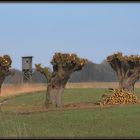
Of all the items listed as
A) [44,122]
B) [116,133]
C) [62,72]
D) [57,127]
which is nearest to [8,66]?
[62,72]

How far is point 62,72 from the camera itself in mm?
28219

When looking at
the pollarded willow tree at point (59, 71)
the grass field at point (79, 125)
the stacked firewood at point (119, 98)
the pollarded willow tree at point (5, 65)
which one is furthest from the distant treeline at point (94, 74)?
the grass field at point (79, 125)

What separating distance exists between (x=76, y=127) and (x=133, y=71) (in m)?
15.7

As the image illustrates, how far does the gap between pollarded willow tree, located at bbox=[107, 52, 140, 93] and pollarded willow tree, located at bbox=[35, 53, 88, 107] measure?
426 cm

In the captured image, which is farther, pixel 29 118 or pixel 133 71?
pixel 133 71

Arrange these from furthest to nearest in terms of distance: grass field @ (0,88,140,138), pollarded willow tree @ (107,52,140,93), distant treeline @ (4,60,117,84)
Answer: distant treeline @ (4,60,117,84) < pollarded willow tree @ (107,52,140,93) < grass field @ (0,88,140,138)

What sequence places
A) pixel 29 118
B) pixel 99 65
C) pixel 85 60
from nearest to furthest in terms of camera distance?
pixel 29 118
pixel 85 60
pixel 99 65

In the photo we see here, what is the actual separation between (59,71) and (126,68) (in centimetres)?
597

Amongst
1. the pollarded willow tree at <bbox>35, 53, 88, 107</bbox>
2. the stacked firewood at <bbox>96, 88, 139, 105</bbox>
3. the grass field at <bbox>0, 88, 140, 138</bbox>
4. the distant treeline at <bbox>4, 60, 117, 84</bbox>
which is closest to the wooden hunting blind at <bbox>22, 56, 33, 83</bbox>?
the distant treeline at <bbox>4, 60, 117, 84</bbox>

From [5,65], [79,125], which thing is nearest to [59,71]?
[5,65]

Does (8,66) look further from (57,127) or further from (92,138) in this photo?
(92,138)

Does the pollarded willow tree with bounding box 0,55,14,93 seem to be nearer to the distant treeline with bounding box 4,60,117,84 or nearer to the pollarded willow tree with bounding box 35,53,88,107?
the pollarded willow tree with bounding box 35,53,88,107

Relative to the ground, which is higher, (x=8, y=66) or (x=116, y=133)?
(x=8, y=66)

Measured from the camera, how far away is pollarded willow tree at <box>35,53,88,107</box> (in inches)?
1086
